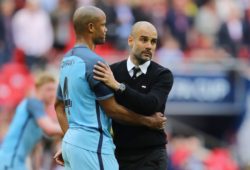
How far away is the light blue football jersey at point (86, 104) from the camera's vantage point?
8.23 meters

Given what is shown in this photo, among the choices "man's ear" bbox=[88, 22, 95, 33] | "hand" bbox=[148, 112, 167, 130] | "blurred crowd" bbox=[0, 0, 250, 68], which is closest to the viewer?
"man's ear" bbox=[88, 22, 95, 33]

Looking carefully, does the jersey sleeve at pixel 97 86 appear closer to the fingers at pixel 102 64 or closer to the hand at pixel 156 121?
the fingers at pixel 102 64

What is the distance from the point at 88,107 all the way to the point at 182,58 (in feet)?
37.0

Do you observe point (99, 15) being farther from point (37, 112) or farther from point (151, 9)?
point (151, 9)

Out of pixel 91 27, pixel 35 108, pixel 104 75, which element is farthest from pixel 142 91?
pixel 35 108

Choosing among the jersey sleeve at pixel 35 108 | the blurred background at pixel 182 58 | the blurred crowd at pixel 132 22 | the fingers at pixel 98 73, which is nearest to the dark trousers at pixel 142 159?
the fingers at pixel 98 73

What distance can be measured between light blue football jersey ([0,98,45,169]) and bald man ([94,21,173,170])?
5.81ft

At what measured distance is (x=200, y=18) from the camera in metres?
21.3

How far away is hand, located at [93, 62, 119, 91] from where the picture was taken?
8195 millimetres

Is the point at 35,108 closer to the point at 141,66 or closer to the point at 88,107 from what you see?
the point at 141,66

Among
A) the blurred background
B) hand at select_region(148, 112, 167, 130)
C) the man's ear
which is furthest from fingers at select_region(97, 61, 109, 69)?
the blurred background

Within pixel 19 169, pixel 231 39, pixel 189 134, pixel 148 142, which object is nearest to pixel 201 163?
pixel 189 134

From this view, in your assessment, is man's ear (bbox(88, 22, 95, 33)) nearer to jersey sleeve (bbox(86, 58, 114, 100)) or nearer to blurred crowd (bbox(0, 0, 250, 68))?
jersey sleeve (bbox(86, 58, 114, 100))

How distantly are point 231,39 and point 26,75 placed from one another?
465 cm
